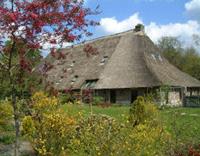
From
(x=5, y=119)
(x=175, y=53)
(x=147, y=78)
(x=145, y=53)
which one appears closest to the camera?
(x=5, y=119)

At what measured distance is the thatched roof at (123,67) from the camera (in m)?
40.8

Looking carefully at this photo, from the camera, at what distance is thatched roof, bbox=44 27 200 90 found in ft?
134

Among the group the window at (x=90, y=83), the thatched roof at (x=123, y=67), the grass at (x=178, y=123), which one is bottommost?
the grass at (x=178, y=123)

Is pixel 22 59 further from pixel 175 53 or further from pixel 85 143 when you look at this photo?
pixel 175 53

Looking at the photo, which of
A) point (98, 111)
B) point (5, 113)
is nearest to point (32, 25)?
point (5, 113)

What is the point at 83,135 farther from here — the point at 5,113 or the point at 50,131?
the point at 5,113

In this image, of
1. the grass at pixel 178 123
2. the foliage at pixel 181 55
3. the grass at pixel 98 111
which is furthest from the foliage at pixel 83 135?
the foliage at pixel 181 55

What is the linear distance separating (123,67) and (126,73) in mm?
1288

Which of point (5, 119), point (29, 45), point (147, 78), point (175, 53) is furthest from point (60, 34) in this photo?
point (175, 53)

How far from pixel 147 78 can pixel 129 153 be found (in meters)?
31.9

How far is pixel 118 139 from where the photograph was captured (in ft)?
28.0

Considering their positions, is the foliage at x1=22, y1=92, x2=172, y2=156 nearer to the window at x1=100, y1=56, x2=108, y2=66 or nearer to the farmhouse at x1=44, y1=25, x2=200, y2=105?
the farmhouse at x1=44, y1=25, x2=200, y2=105

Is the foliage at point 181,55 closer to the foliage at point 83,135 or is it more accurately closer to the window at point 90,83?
the window at point 90,83

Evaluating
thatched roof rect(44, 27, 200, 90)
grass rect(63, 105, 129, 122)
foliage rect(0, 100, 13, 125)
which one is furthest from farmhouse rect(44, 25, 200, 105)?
foliage rect(0, 100, 13, 125)
